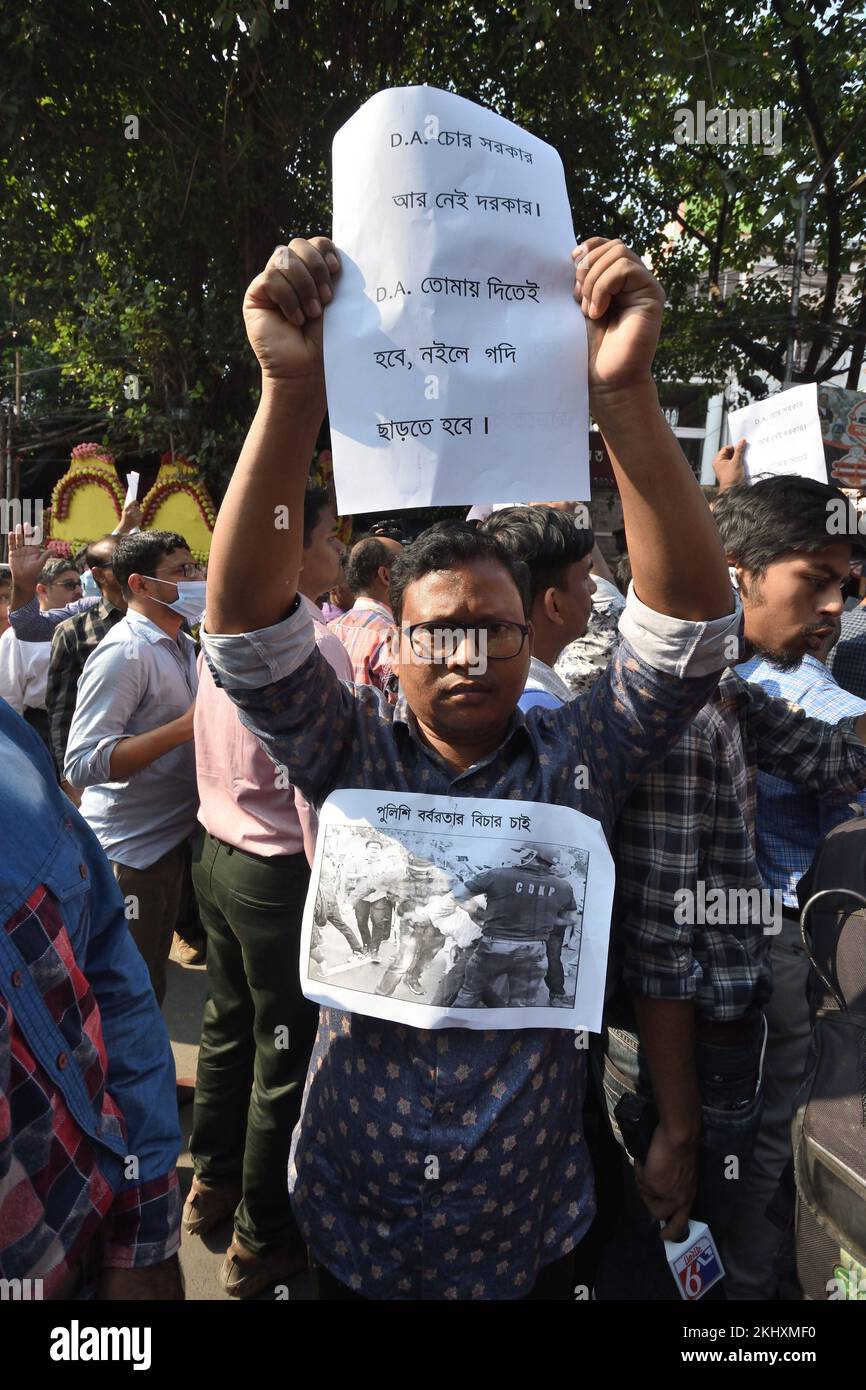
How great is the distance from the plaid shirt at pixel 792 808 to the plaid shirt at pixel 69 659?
267 cm

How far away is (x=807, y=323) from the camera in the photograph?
998cm

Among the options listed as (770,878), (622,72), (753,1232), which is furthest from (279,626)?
(622,72)

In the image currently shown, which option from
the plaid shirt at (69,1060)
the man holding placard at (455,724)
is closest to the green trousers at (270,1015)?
the man holding placard at (455,724)

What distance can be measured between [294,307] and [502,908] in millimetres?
924

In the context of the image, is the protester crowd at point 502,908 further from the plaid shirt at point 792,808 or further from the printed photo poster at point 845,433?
the printed photo poster at point 845,433

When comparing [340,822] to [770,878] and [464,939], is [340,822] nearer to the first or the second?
[464,939]

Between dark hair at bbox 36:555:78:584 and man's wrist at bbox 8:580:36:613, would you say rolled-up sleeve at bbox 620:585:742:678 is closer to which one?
man's wrist at bbox 8:580:36:613

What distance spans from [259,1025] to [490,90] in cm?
809

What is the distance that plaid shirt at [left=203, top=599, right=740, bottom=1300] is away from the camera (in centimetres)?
137

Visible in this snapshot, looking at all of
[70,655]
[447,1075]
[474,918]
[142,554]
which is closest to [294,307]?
[474,918]

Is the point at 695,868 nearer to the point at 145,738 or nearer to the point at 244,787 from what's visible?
the point at 244,787

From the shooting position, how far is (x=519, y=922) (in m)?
1.38

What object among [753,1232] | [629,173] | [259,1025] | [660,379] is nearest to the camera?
[753,1232]

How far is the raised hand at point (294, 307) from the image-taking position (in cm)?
123
